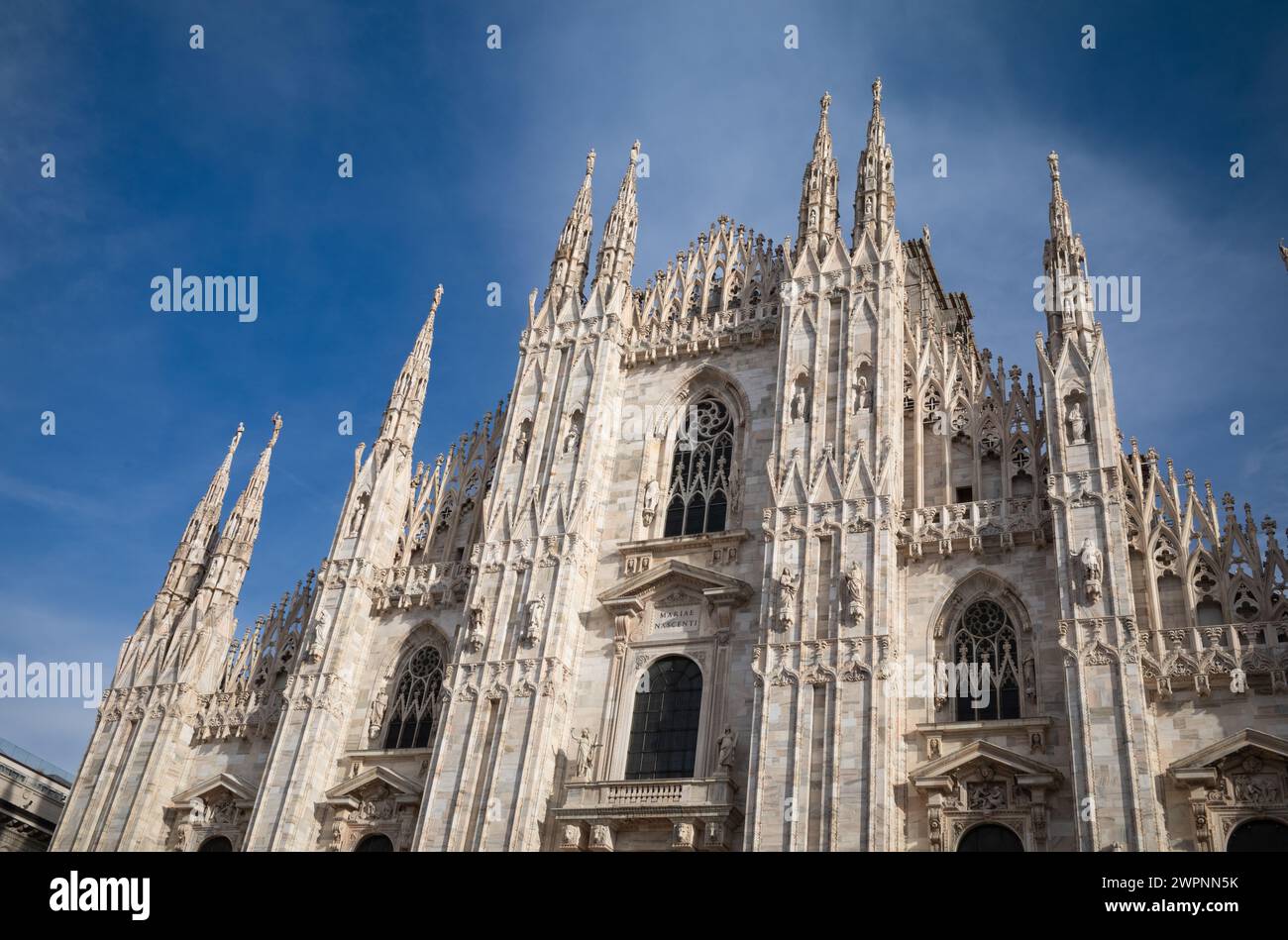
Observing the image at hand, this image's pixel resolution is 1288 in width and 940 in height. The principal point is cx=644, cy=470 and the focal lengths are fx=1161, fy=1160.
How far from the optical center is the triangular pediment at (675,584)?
24.8 metres

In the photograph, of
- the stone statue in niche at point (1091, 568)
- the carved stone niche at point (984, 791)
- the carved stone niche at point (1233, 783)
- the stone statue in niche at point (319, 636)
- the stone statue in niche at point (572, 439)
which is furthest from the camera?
the stone statue in niche at point (572, 439)

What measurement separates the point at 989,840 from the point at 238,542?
69.5ft

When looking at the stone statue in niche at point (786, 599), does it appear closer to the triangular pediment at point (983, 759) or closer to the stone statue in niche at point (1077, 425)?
the triangular pediment at point (983, 759)

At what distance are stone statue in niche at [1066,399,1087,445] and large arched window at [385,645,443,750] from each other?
49.2 feet

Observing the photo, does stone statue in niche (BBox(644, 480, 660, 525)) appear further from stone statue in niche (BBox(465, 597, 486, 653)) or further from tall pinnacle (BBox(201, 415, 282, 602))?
tall pinnacle (BBox(201, 415, 282, 602))

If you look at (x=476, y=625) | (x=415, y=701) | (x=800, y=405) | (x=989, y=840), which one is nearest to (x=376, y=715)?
(x=415, y=701)

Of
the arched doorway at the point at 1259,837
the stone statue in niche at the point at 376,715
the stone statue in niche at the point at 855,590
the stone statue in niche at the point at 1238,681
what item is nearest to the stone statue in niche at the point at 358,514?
the stone statue in niche at the point at 376,715

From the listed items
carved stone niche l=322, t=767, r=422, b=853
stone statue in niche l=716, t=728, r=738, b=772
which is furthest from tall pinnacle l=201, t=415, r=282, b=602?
stone statue in niche l=716, t=728, r=738, b=772

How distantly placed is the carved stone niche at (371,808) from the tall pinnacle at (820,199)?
52.4 ft

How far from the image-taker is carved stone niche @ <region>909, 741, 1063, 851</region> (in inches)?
789

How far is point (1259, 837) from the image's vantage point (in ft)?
61.9
